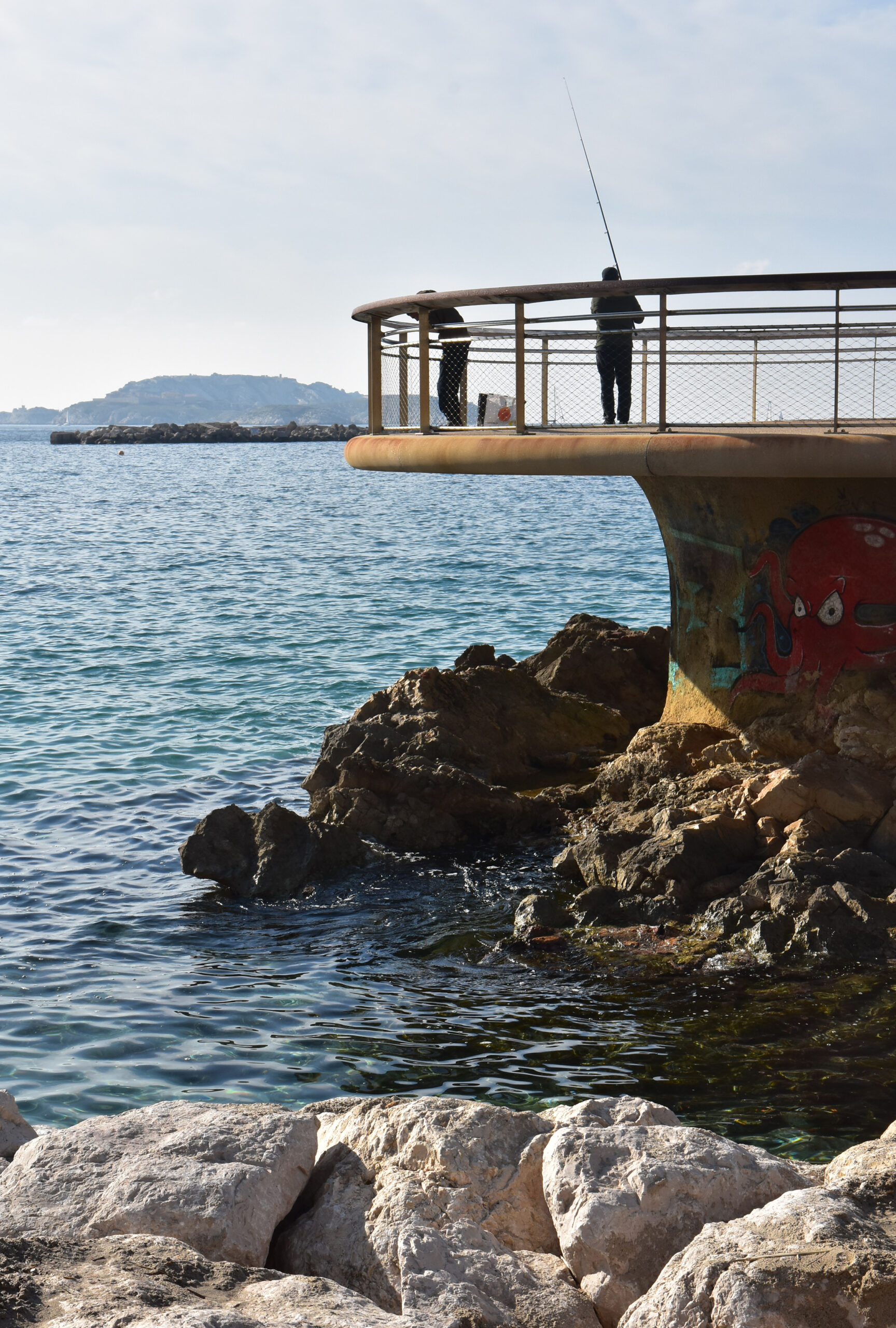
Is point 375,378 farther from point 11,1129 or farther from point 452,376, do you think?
point 11,1129

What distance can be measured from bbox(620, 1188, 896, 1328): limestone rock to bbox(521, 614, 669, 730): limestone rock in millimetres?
10483

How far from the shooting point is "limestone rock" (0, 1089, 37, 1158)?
222 inches

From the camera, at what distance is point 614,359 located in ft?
39.6

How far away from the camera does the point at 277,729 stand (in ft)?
57.1

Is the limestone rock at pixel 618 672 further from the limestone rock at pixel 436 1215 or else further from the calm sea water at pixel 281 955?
the limestone rock at pixel 436 1215

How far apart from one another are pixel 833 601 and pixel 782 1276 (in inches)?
295

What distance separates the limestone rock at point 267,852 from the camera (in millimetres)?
10703

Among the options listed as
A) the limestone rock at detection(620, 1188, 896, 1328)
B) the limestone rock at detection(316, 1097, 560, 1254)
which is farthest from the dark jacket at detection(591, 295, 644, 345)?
the limestone rock at detection(620, 1188, 896, 1328)

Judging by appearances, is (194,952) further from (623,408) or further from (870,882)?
(623,408)

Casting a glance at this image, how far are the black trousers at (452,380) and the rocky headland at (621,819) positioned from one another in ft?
9.74

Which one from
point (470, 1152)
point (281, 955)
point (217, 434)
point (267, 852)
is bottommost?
point (281, 955)

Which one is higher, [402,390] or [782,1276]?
[402,390]

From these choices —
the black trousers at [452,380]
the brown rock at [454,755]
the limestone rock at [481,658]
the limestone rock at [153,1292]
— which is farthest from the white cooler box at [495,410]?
the limestone rock at [153,1292]

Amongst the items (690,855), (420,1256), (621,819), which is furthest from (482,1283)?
(621,819)
